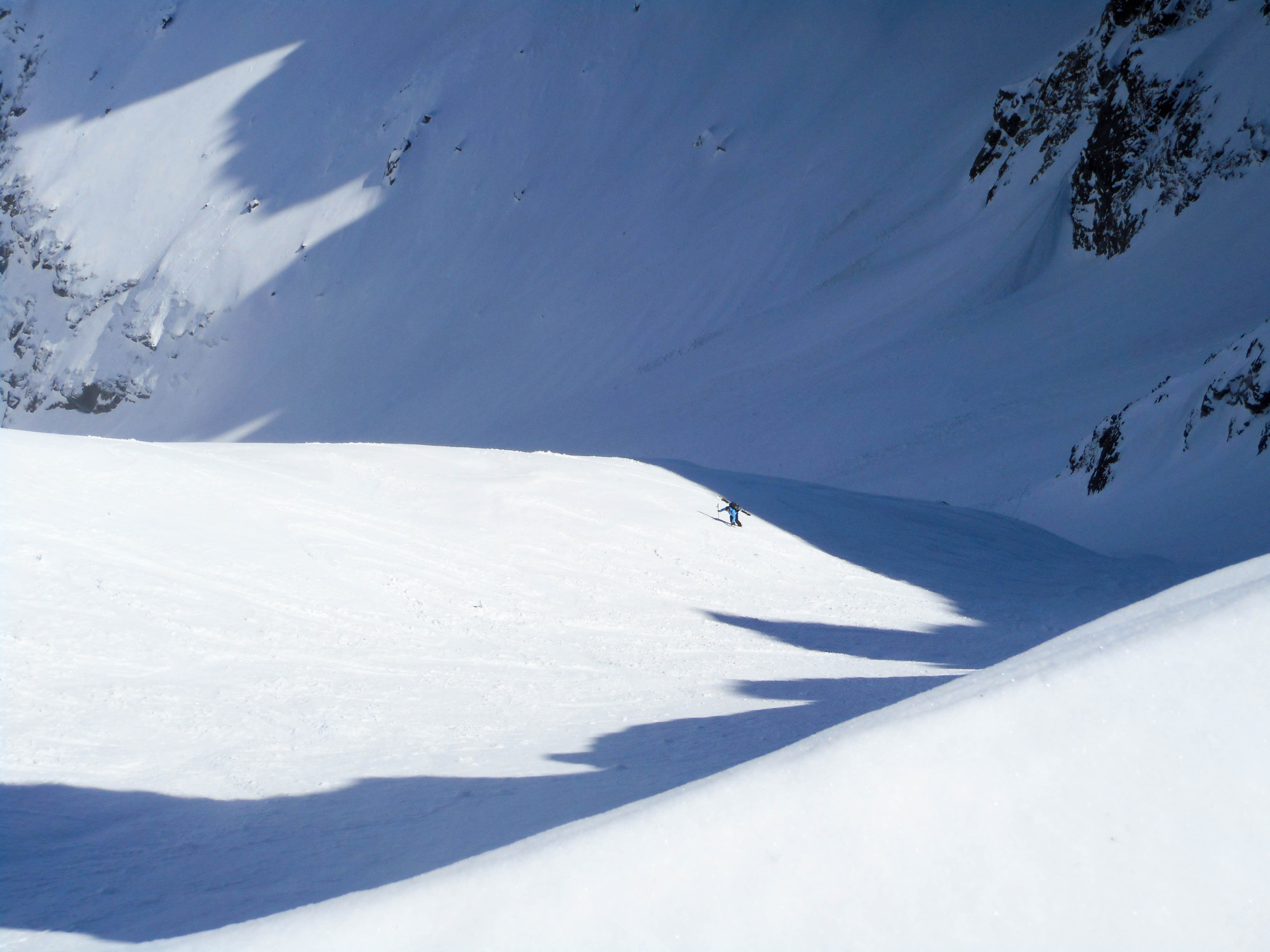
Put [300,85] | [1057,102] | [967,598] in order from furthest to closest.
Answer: [300,85] < [1057,102] < [967,598]

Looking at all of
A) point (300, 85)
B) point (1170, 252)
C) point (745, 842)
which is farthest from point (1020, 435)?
point (300, 85)

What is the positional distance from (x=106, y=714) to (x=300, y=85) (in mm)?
46694

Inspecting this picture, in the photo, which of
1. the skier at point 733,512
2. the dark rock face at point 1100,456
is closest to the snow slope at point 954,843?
the skier at point 733,512

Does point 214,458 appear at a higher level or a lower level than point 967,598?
higher

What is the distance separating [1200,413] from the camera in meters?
16.2

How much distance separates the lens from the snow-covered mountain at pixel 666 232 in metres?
23.6

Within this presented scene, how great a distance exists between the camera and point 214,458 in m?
10.2

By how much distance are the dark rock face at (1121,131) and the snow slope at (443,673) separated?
A: 57.6 ft

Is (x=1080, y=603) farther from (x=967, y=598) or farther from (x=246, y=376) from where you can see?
(x=246, y=376)

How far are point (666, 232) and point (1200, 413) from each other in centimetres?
2395

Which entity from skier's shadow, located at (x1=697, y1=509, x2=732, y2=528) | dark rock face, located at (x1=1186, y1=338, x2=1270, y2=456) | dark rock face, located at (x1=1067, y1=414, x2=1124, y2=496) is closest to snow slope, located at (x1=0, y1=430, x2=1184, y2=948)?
skier's shadow, located at (x1=697, y1=509, x2=732, y2=528)

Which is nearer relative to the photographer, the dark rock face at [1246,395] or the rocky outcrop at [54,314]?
the dark rock face at [1246,395]

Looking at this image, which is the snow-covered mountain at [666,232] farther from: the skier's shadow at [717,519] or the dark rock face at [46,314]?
the skier's shadow at [717,519]

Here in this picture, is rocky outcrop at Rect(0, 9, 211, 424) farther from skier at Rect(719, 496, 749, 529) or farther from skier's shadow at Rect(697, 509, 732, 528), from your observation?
skier at Rect(719, 496, 749, 529)
